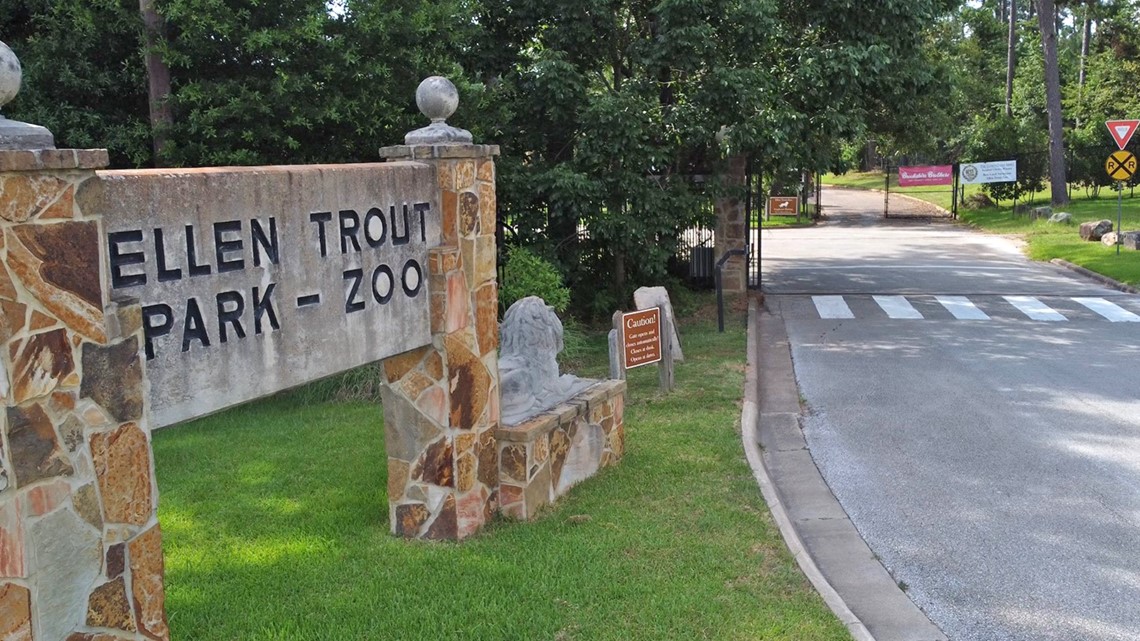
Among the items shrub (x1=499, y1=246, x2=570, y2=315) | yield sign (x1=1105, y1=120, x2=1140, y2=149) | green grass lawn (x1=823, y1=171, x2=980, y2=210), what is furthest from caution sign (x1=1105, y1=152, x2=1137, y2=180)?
shrub (x1=499, y1=246, x2=570, y2=315)

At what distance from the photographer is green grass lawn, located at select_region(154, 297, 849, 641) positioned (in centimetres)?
538

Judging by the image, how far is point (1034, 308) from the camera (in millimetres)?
16578

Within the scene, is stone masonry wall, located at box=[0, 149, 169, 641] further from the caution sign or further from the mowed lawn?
the caution sign

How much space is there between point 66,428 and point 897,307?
14.8 m

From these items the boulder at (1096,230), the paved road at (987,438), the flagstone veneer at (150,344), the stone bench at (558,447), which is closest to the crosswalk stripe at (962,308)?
the paved road at (987,438)

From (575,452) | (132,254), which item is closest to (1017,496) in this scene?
(575,452)

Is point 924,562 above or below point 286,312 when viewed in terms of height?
below

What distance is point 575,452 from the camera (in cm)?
772

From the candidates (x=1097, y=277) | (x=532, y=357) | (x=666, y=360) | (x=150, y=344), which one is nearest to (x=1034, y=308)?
(x=1097, y=277)

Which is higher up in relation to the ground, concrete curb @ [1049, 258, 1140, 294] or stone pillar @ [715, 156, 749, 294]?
stone pillar @ [715, 156, 749, 294]

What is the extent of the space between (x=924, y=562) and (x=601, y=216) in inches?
306

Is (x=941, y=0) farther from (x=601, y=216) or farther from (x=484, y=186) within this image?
(x=484, y=186)

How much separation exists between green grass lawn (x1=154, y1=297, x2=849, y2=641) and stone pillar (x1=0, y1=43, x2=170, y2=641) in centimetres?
130

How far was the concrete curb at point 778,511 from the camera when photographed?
18.2 feet
